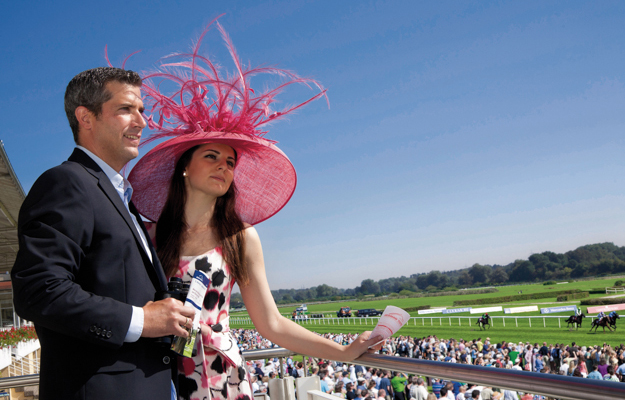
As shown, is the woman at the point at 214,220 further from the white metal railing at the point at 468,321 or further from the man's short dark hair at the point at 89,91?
the white metal railing at the point at 468,321

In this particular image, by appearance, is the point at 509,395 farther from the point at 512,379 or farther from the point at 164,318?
the point at 164,318

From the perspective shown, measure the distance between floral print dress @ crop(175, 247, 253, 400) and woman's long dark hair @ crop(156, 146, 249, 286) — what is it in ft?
0.17

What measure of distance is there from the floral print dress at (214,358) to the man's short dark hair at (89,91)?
0.68 meters

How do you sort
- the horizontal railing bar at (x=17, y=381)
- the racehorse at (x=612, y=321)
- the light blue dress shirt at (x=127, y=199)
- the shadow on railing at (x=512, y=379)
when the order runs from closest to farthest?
1. the shadow on railing at (x=512, y=379)
2. the light blue dress shirt at (x=127, y=199)
3. the horizontal railing bar at (x=17, y=381)
4. the racehorse at (x=612, y=321)

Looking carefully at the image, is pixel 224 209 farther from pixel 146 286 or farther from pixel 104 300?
pixel 104 300

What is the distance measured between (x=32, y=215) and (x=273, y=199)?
4.96 feet

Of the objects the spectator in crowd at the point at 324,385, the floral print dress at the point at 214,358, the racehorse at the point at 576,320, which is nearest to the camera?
the floral print dress at the point at 214,358

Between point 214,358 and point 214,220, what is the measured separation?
0.63 meters

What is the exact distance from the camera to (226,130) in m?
2.11

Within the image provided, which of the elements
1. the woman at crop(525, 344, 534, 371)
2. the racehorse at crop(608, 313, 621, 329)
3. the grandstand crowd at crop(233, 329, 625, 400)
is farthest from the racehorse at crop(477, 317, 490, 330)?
the woman at crop(525, 344, 534, 371)

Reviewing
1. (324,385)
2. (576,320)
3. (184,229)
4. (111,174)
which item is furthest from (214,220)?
(576,320)

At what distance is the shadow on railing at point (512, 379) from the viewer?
1026 millimetres

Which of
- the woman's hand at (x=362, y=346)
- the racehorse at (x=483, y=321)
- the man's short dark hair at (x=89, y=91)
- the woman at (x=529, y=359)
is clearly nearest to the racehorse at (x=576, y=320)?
the racehorse at (x=483, y=321)

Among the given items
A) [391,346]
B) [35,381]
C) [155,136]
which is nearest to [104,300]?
[155,136]
